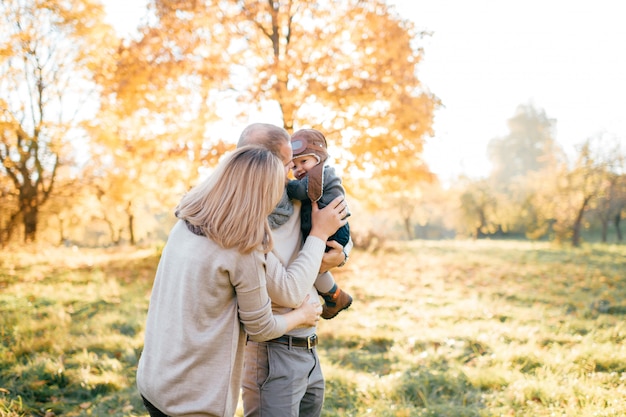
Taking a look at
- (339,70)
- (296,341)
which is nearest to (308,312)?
(296,341)

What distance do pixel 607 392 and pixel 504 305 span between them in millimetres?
4391

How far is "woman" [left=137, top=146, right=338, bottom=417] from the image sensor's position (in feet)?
4.98

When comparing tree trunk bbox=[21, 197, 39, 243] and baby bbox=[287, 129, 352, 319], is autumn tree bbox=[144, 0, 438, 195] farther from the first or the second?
tree trunk bbox=[21, 197, 39, 243]

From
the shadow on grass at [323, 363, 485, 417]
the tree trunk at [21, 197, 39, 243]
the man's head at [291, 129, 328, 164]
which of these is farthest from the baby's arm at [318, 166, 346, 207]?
the tree trunk at [21, 197, 39, 243]

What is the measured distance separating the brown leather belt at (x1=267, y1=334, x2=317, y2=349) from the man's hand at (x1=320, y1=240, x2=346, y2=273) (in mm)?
326

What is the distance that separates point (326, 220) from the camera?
1.92 meters

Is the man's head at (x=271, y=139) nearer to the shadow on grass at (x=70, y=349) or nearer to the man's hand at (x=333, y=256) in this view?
the man's hand at (x=333, y=256)

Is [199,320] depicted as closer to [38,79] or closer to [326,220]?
[326,220]

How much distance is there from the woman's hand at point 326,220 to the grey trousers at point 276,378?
1.63 feet

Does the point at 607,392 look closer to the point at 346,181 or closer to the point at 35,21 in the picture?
the point at 346,181

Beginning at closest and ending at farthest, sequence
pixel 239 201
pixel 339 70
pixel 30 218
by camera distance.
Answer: pixel 239 201 < pixel 339 70 < pixel 30 218

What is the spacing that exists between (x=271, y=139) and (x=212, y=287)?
0.68 metres

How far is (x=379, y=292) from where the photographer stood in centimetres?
882

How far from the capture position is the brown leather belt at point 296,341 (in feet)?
6.24
